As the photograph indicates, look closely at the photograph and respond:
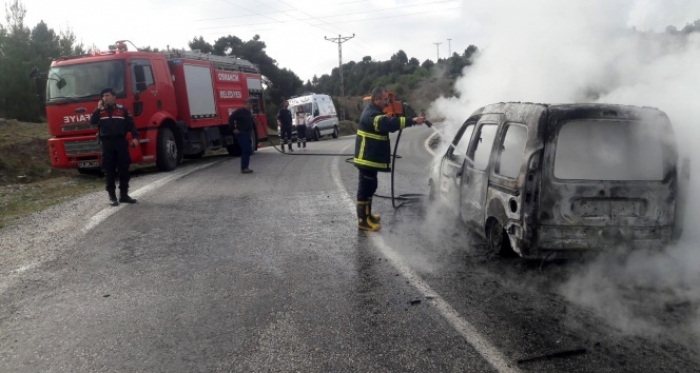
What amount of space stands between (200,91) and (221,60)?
2.11m

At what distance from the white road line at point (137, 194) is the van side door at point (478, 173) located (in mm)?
4608

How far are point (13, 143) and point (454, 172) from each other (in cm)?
1387

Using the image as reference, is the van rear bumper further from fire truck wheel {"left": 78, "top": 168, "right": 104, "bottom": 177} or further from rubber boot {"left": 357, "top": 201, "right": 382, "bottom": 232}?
fire truck wheel {"left": 78, "top": 168, "right": 104, "bottom": 177}

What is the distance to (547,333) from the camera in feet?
12.3

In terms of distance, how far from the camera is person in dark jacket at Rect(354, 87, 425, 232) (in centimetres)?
679

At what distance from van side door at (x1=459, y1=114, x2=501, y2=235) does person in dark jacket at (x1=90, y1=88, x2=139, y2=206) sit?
5.25m

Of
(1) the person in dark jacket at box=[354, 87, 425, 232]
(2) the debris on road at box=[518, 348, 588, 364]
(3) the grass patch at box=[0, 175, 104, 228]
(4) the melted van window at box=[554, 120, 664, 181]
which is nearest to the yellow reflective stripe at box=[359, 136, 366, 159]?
(1) the person in dark jacket at box=[354, 87, 425, 232]

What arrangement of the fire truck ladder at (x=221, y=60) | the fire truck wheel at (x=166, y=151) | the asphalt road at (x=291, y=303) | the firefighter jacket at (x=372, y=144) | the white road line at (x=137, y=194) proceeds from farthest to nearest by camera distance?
the fire truck ladder at (x=221, y=60), the fire truck wheel at (x=166, y=151), the white road line at (x=137, y=194), the firefighter jacket at (x=372, y=144), the asphalt road at (x=291, y=303)

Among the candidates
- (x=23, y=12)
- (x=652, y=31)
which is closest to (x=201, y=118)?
(x=652, y=31)

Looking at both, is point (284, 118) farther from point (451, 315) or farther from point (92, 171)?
point (451, 315)

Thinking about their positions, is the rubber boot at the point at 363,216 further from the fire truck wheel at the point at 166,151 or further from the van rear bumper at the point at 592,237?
the fire truck wheel at the point at 166,151

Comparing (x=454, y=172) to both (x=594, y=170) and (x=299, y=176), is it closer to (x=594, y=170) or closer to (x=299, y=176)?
(x=594, y=170)

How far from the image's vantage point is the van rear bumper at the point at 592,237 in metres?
4.68

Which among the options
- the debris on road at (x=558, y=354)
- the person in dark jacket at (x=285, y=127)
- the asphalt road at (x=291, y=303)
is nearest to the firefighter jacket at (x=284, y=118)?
the person in dark jacket at (x=285, y=127)
